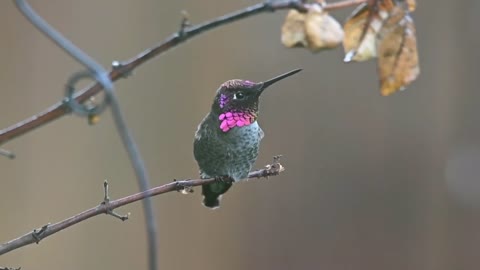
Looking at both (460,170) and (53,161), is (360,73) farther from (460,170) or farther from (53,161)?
(53,161)

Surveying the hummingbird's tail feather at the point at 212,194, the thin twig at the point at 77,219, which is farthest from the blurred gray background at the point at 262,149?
the thin twig at the point at 77,219

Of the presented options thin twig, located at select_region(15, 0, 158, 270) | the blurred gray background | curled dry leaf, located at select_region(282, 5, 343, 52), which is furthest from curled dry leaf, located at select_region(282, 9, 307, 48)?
the blurred gray background

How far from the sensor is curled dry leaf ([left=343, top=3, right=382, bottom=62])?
37 cm

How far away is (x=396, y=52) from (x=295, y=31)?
6cm

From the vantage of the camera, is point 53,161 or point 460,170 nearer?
point 53,161

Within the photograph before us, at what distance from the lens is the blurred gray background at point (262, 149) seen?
1.59 meters

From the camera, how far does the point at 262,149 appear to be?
1601 millimetres

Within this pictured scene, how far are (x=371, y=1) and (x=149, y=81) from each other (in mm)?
1274

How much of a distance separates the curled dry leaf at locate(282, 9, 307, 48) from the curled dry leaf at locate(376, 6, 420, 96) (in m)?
0.05

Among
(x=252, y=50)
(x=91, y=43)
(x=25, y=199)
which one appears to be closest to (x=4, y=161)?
(x=25, y=199)

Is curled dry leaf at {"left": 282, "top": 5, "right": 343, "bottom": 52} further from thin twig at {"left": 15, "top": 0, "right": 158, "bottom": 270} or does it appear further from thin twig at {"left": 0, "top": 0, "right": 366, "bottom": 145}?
thin twig at {"left": 15, "top": 0, "right": 158, "bottom": 270}

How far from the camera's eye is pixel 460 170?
170cm

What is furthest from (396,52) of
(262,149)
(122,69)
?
(262,149)

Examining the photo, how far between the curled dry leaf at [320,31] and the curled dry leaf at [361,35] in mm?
25
